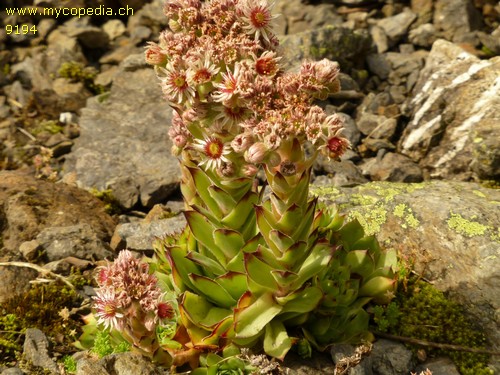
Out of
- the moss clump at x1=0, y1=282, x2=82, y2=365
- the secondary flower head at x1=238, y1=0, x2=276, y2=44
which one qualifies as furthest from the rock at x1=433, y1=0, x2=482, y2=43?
the moss clump at x1=0, y1=282, x2=82, y2=365

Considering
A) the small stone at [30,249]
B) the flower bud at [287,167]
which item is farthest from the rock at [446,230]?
the small stone at [30,249]

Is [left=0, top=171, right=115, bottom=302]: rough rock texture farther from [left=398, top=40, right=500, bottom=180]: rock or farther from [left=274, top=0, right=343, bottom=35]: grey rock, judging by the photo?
[left=274, top=0, right=343, bottom=35]: grey rock

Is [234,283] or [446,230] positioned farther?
[446,230]

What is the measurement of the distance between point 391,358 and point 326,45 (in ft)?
18.0

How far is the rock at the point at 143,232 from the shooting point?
6375mm

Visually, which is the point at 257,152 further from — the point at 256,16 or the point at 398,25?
the point at 398,25

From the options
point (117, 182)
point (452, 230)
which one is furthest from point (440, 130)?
point (117, 182)

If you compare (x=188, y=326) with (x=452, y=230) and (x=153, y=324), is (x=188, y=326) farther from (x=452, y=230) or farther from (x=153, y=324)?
(x=452, y=230)

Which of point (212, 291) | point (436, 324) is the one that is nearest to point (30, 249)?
point (212, 291)

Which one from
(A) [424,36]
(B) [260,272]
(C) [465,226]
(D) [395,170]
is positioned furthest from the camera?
(A) [424,36]

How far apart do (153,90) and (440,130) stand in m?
4.51

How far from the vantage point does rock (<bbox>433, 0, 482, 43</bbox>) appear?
9.68 m

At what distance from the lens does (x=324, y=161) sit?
7.72m

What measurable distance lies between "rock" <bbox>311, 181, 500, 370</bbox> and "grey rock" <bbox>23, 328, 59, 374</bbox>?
309 centimetres
